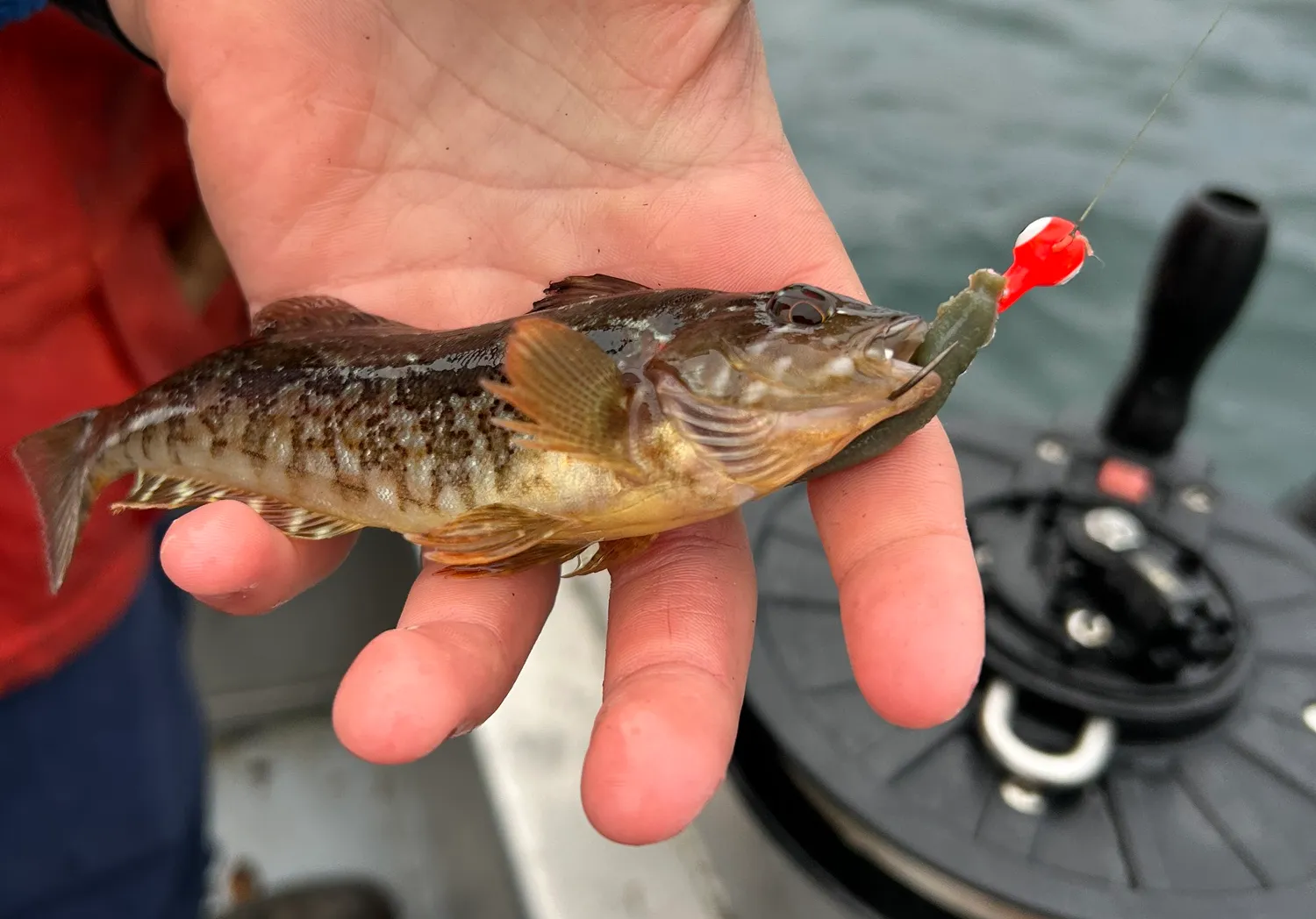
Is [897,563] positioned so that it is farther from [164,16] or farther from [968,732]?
[164,16]

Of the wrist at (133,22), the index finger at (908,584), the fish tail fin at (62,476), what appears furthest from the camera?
the wrist at (133,22)

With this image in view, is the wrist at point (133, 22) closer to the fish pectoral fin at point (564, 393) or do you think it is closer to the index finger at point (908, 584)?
the fish pectoral fin at point (564, 393)

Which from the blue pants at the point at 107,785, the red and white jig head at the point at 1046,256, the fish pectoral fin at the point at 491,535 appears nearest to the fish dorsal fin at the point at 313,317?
the fish pectoral fin at the point at 491,535

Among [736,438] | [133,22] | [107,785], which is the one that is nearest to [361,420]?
[736,438]

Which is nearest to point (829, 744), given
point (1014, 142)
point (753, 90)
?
point (753, 90)

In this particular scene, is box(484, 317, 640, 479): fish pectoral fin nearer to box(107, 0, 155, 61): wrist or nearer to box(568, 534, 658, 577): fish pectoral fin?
box(568, 534, 658, 577): fish pectoral fin
